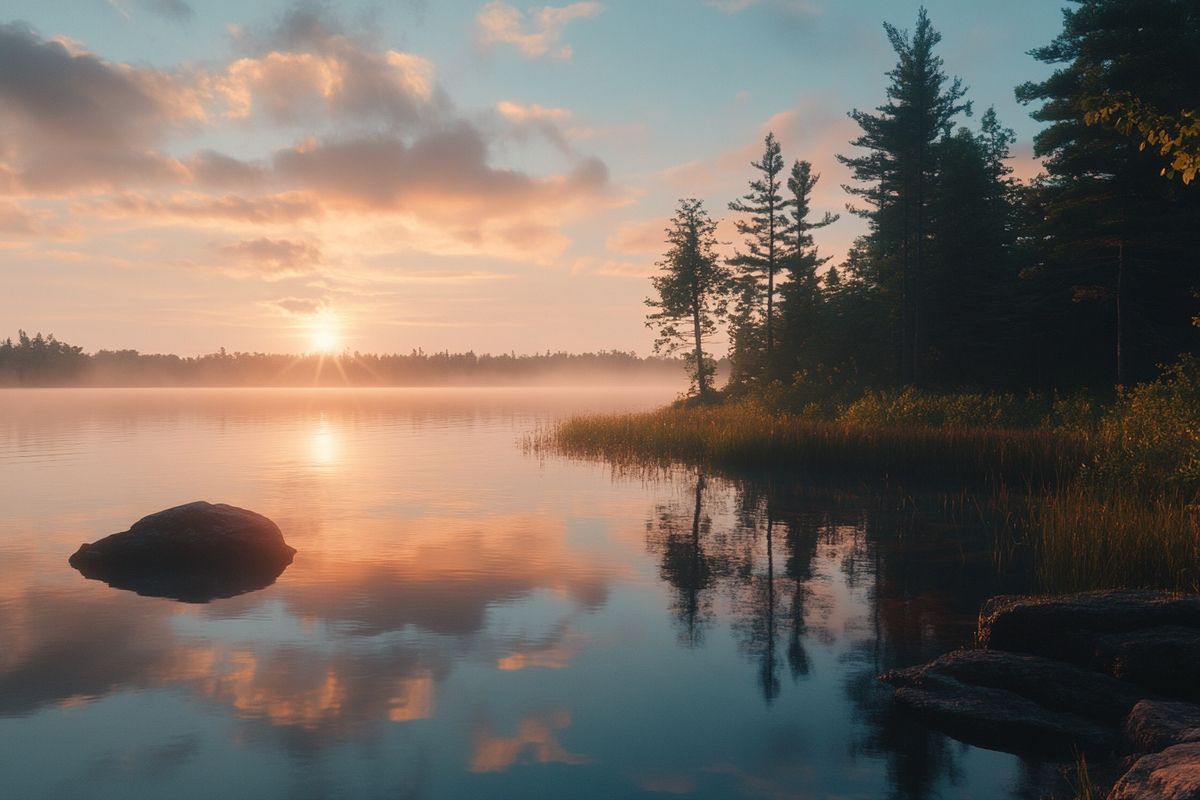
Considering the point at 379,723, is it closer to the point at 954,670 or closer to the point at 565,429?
the point at 954,670

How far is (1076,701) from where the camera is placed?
8.11 meters

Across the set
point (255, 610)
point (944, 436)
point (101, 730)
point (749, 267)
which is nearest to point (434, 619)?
point (255, 610)

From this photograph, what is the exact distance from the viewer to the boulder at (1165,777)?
515 cm

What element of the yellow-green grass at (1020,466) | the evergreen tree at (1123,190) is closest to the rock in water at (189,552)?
the yellow-green grass at (1020,466)

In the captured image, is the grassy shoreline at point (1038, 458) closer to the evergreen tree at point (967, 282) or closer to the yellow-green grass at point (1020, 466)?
the yellow-green grass at point (1020, 466)

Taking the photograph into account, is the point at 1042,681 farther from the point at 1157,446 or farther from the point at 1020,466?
the point at 1020,466

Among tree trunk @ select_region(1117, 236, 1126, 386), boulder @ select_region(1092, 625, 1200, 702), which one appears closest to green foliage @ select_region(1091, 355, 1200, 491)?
tree trunk @ select_region(1117, 236, 1126, 386)

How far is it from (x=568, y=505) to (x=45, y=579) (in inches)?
485

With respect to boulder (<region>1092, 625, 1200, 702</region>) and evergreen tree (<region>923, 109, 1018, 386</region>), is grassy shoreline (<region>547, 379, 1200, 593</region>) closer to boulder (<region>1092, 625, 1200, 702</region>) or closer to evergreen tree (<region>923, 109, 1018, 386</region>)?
boulder (<region>1092, 625, 1200, 702</region>)

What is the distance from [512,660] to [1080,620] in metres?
6.37

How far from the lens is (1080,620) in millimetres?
8953

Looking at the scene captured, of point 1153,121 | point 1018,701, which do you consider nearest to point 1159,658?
point 1018,701

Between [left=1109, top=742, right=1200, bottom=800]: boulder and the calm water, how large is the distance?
1.23m

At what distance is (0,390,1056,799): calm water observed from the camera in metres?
7.21
